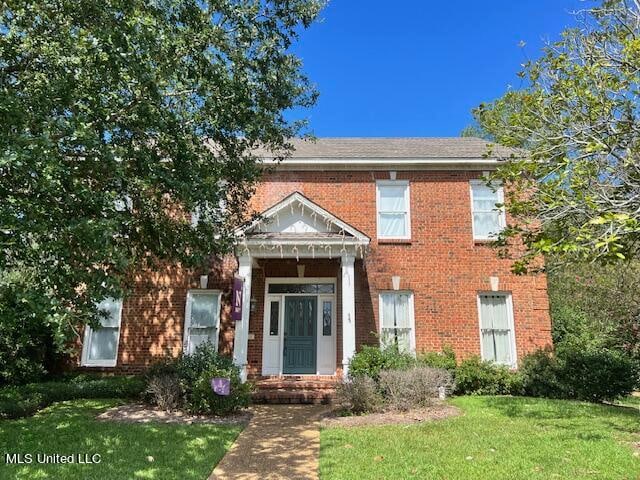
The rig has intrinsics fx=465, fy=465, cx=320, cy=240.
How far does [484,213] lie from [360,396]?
740cm

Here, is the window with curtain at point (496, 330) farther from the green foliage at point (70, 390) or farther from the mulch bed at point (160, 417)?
the green foliage at point (70, 390)

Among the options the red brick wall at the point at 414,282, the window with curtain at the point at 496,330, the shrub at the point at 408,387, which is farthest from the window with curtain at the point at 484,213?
the shrub at the point at 408,387

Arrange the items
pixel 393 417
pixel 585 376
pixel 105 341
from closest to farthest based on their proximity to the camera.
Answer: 1. pixel 393 417
2. pixel 585 376
3. pixel 105 341

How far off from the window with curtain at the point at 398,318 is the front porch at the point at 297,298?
1.19 m

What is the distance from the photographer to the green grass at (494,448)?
218 inches

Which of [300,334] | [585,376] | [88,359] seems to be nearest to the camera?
[585,376]

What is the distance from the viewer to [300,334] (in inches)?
523

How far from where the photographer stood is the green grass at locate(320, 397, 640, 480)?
5.54 m

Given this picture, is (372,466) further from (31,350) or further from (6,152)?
(31,350)

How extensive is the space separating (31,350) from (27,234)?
7.79 meters
